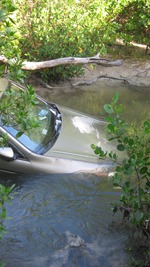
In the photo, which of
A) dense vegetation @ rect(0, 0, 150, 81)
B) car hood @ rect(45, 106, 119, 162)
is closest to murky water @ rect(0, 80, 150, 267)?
car hood @ rect(45, 106, 119, 162)

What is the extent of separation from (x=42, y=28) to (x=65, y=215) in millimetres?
5799

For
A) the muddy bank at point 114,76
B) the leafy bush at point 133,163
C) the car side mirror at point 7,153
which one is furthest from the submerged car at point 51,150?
the muddy bank at point 114,76

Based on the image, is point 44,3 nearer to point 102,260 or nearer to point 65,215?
point 65,215

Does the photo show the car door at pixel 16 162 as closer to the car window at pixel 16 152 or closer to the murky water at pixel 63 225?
the car window at pixel 16 152

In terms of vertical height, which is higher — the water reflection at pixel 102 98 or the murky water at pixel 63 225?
the murky water at pixel 63 225

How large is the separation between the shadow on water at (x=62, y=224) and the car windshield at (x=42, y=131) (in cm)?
41

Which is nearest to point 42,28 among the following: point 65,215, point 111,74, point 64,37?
point 64,37

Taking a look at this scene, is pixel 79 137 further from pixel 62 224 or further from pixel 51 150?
pixel 62 224

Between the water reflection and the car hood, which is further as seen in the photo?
the water reflection

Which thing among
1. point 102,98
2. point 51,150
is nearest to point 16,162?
point 51,150

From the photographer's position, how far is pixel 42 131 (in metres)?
6.16

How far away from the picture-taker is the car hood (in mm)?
5918

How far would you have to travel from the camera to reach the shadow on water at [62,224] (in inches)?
186

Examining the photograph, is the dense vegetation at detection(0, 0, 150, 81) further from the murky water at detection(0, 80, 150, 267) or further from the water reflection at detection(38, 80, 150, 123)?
the murky water at detection(0, 80, 150, 267)
